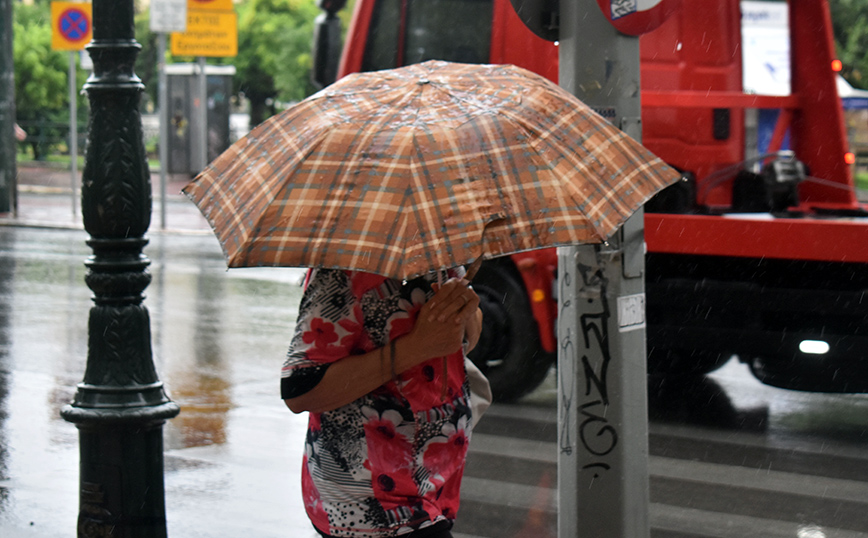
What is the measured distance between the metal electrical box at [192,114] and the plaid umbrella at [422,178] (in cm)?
2837

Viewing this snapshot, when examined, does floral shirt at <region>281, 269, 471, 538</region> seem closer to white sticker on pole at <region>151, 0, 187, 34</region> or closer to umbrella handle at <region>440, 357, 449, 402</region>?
umbrella handle at <region>440, 357, 449, 402</region>

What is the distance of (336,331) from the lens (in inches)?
99.5

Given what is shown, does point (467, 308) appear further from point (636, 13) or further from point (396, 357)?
point (636, 13)

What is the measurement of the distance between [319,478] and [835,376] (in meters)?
4.58

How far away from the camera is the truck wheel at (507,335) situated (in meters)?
7.09

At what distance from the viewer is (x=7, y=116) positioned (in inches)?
795

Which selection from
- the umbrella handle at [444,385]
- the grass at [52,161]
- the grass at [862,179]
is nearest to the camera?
the umbrella handle at [444,385]

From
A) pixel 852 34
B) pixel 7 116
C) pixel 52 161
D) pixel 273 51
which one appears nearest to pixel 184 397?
pixel 7 116

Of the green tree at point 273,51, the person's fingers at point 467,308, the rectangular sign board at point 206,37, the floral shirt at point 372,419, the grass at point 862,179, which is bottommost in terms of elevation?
the floral shirt at point 372,419

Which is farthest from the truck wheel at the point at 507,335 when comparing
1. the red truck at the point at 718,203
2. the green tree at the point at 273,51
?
the green tree at the point at 273,51

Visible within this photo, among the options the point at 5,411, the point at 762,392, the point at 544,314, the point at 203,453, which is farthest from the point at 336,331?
the point at 762,392

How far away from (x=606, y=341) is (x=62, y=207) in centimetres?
2097

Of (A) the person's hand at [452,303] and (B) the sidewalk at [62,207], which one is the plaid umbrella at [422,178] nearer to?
(A) the person's hand at [452,303]

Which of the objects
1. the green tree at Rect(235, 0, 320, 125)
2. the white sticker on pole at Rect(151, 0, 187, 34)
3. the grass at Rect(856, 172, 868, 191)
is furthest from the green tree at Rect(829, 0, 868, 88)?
the green tree at Rect(235, 0, 320, 125)
